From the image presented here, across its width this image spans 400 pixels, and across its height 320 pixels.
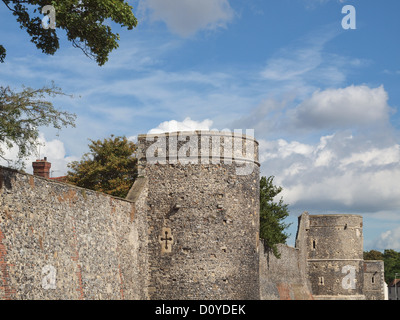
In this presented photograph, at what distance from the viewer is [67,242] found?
691 inches

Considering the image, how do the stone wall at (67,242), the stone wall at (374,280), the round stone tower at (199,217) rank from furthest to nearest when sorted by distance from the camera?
the stone wall at (374,280), the round stone tower at (199,217), the stone wall at (67,242)

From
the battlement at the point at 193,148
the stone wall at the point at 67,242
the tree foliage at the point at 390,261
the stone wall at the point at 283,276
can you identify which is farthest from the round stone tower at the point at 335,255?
the tree foliage at the point at 390,261

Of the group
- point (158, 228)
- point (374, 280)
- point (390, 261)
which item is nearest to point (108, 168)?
point (158, 228)

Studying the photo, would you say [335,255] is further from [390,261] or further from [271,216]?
[390,261]

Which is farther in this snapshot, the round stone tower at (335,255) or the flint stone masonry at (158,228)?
the round stone tower at (335,255)

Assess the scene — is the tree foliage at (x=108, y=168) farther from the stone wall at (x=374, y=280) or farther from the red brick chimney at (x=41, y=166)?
the stone wall at (x=374, y=280)

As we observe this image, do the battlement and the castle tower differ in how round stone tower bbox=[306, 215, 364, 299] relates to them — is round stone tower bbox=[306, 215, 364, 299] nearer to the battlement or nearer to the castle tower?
the castle tower

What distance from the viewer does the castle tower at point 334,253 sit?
45031mm

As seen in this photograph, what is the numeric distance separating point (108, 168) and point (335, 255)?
21.8 m

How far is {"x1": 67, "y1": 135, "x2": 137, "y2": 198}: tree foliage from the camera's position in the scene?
95.1 ft

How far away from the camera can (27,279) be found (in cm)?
1560

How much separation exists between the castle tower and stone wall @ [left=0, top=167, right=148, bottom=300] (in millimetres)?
25349

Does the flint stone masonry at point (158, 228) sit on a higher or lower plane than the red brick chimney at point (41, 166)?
lower

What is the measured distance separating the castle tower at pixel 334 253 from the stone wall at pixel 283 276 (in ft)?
5.36
